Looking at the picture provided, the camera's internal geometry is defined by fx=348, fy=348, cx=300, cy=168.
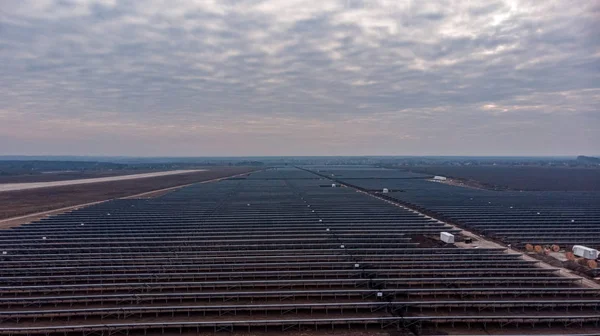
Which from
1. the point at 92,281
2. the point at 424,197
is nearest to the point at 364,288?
the point at 92,281

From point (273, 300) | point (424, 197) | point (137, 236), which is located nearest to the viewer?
point (273, 300)

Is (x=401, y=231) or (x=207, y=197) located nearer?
(x=401, y=231)

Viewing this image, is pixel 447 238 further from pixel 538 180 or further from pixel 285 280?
pixel 538 180

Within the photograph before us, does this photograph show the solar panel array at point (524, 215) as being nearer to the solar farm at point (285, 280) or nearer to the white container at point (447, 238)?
the solar farm at point (285, 280)

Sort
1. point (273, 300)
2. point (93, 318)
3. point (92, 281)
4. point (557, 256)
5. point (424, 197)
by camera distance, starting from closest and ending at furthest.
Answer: point (93, 318) < point (273, 300) < point (92, 281) < point (557, 256) < point (424, 197)

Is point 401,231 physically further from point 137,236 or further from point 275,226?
point 137,236

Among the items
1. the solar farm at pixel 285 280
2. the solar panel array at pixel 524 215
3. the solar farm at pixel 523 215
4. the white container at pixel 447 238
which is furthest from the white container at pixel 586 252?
the white container at pixel 447 238

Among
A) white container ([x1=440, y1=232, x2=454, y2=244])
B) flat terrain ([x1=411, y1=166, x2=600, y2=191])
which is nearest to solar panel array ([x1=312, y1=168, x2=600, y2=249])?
white container ([x1=440, y1=232, x2=454, y2=244])
